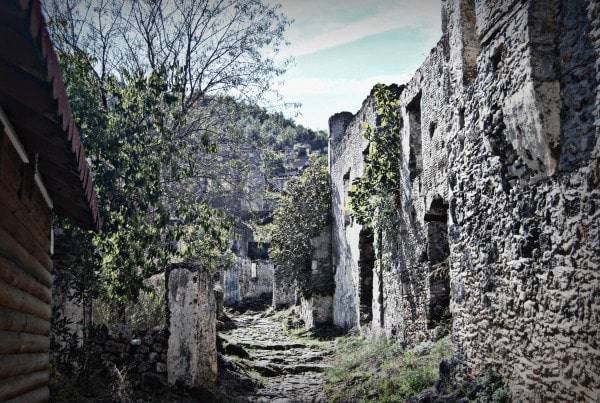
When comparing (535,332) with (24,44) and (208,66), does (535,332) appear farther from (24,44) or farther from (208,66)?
(208,66)

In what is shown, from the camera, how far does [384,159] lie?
980 cm

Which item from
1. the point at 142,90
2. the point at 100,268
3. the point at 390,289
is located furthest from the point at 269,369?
the point at 142,90

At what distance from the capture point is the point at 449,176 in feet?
19.1

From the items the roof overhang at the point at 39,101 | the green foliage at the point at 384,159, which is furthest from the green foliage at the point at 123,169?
the green foliage at the point at 384,159

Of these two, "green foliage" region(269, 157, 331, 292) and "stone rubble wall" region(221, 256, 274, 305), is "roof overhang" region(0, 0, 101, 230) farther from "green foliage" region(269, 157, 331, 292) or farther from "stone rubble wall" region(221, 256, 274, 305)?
"stone rubble wall" region(221, 256, 274, 305)

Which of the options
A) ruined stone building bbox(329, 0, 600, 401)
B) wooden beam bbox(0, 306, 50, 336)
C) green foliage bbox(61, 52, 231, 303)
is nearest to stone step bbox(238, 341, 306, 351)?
green foliage bbox(61, 52, 231, 303)

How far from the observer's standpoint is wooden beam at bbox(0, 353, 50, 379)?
118 inches

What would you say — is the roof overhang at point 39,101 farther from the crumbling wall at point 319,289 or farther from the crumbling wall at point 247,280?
the crumbling wall at point 247,280

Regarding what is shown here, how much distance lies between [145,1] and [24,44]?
10872 millimetres

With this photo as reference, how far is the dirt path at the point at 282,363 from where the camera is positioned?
8.13m

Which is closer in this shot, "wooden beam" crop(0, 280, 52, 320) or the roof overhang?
the roof overhang

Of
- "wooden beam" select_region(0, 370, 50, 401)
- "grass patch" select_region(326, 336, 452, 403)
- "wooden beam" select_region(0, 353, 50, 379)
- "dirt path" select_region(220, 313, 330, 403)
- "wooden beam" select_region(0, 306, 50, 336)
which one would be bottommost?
"dirt path" select_region(220, 313, 330, 403)

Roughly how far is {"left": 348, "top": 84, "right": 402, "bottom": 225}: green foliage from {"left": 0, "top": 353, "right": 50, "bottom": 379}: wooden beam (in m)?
6.81

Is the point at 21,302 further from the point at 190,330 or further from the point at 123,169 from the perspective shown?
the point at 123,169
